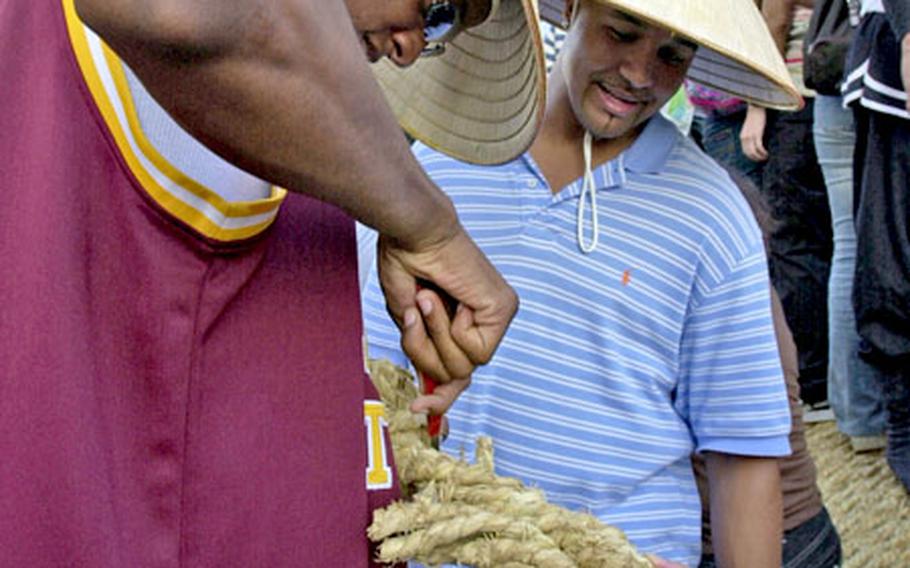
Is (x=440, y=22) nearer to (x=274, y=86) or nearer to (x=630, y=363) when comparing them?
(x=274, y=86)

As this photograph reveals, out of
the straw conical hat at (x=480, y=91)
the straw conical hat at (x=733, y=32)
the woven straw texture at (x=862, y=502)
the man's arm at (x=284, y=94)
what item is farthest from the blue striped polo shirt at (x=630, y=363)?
the woven straw texture at (x=862, y=502)

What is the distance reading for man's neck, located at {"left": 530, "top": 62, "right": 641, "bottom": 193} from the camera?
2.15 m

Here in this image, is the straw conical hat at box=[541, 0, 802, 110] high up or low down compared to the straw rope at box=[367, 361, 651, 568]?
up

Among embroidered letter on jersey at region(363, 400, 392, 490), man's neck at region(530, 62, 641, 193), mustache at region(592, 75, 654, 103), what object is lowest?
embroidered letter on jersey at region(363, 400, 392, 490)

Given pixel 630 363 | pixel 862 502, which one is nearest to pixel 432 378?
pixel 630 363

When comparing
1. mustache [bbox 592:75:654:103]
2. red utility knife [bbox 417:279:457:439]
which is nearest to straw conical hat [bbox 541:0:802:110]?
mustache [bbox 592:75:654:103]

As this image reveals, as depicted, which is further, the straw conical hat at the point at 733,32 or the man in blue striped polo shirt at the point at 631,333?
the man in blue striped polo shirt at the point at 631,333

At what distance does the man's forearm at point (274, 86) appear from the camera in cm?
75

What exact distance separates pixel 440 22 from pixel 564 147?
0.98 meters

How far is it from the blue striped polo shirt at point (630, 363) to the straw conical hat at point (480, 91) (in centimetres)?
35

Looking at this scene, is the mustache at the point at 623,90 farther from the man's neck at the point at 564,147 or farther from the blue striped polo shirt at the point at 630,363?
the blue striped polo shirt at the point at 630,363

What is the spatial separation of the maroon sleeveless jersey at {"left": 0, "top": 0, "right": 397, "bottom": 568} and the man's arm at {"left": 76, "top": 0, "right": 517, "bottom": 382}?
0.34 feet

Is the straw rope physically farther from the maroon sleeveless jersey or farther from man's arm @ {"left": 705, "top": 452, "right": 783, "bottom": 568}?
man's arm @ {"left": 705, "top": 452, "right": 783, "bottom": 568}

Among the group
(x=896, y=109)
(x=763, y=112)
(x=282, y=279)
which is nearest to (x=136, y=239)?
(x=282, y=279)
